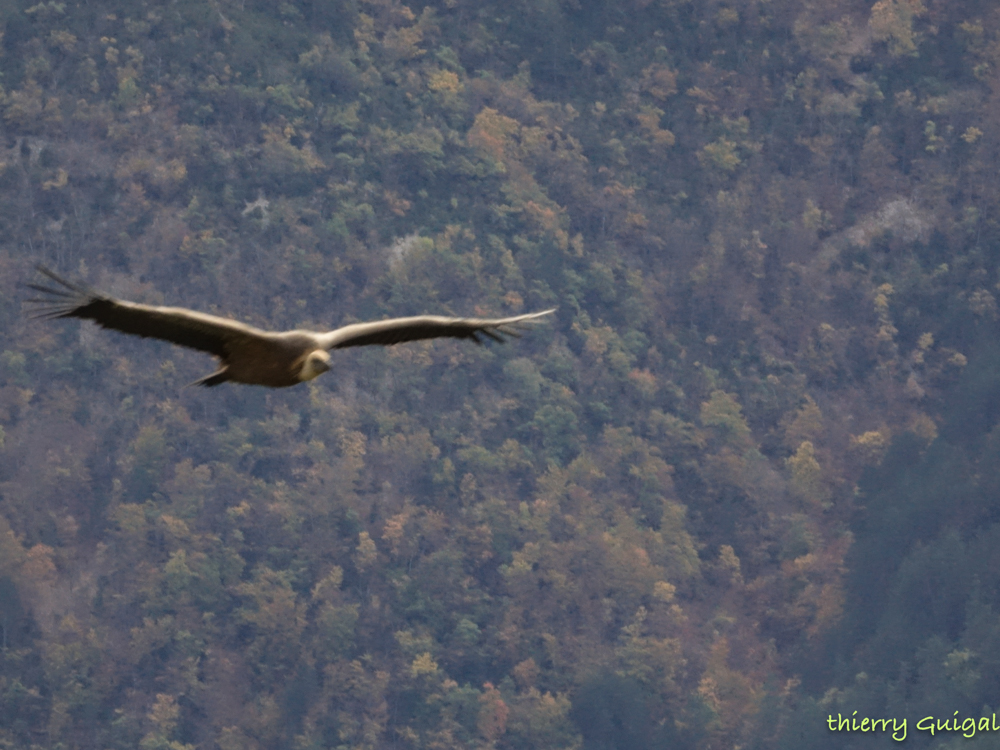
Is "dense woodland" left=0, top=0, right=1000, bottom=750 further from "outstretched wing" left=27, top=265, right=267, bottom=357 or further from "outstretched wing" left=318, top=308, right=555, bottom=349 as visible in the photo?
"outstretched wing" left=27, top=265, right=267, bottom=357

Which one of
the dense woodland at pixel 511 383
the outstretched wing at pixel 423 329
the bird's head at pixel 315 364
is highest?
the bird's head at pixel 315 364

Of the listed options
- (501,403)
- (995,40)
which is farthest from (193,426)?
(995,40)

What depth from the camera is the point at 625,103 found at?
248 feet

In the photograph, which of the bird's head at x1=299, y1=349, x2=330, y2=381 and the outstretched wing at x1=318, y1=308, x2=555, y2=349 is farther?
the outstretched wing at x1=318, y1=308, x2=555, y2=349

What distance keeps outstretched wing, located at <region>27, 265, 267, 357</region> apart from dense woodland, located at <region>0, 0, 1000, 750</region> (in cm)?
4991

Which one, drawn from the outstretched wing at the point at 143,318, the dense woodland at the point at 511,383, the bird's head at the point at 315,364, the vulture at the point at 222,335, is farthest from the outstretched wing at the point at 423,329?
the dense woodland at the point at 511,383

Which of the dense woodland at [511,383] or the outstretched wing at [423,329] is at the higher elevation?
the outstretched wing at [423,329]

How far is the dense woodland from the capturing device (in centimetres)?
6097

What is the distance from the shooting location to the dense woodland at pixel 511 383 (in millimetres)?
60969

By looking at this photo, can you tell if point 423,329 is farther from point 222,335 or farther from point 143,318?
point 143,318

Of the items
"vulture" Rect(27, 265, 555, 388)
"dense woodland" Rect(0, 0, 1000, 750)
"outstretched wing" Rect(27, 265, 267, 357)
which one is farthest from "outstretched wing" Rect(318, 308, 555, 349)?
"dense woodland" Rect(0, 0, 1000, 750)
